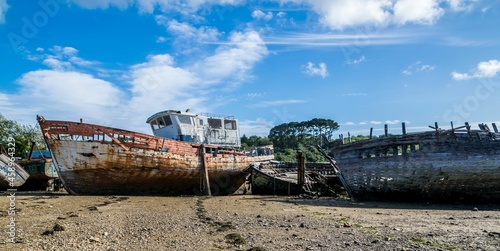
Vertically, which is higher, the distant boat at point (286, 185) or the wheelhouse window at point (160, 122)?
the wheelhouse window at point (160, 122)

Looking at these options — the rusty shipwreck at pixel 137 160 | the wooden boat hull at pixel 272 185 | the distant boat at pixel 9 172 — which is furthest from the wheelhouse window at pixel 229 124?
the distant boat at pixel 9 172

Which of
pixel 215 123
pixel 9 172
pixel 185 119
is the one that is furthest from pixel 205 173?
pixel 9 172

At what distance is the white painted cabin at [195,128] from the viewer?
21.0 meters

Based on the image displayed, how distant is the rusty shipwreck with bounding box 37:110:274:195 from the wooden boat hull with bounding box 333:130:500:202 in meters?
9.52

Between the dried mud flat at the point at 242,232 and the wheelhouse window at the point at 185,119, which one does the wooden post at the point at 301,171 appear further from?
the dried mud flat at the point at 242,232

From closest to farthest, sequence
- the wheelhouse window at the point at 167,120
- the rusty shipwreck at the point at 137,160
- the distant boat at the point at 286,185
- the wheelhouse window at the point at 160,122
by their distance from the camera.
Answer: the rusty shipwreck at the point at 137,160 → the distant boat at the point at 286,185 → the wheelhouse window at the point at 167,120 → the wheelhouse window at the point at 160,122

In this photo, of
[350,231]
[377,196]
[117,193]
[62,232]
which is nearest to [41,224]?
[62,232]

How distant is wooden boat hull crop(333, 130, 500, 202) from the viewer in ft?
41.0

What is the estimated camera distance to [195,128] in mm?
21734

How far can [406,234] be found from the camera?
6703mm

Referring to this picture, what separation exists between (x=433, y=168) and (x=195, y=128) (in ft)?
47.5

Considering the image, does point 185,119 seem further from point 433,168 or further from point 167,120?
point 433,168

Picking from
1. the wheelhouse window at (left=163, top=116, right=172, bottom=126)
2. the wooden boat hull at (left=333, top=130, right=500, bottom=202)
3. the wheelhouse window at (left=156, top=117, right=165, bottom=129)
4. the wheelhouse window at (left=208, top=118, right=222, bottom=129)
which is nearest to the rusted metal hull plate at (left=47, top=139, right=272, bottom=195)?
the wheelhouse window at (left=163, top=116, right=172, bottom=126)

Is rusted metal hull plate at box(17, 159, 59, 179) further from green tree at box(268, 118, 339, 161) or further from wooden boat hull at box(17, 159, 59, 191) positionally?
green tree at box(268, 118, 339, 161)
